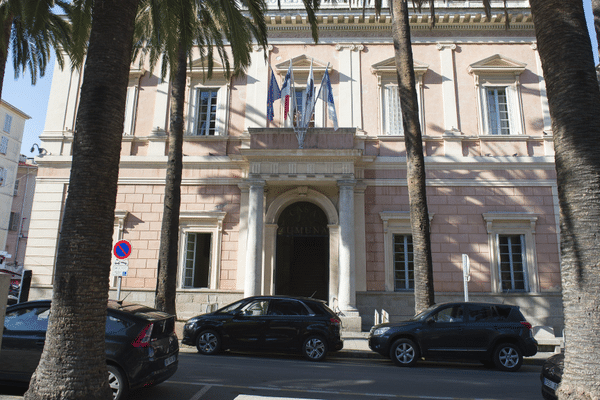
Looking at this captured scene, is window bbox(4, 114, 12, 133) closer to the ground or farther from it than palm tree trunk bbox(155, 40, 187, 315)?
farther from it

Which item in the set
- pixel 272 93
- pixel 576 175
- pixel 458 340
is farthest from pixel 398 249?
pixel 576 175

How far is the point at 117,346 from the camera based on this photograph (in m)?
6.02

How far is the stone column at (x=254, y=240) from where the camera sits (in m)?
15.1

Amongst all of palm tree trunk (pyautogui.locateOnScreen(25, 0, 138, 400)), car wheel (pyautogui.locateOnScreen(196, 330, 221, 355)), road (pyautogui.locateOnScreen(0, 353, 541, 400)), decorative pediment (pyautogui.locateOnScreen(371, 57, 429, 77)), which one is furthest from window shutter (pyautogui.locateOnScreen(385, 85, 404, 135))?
palm tree trunk (pyautogui.locateOnScreen(25, 0, 138, 400))

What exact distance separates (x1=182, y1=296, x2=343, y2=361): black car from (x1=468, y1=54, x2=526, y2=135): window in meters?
11.5

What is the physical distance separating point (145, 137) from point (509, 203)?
14712 mm

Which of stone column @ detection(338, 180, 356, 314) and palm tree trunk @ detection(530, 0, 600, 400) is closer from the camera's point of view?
palm tree trunk @ detection(530, 0, 600, 400)

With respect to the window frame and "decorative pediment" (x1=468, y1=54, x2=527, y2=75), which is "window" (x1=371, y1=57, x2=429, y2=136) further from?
the window frame

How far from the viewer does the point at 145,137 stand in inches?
695

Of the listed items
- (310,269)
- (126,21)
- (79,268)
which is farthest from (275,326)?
(310,269)

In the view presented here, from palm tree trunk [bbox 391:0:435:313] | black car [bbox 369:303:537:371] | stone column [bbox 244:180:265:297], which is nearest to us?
black car [bbox 369:303:537:371]

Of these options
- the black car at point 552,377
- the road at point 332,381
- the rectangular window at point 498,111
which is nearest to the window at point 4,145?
the road at point 332,381

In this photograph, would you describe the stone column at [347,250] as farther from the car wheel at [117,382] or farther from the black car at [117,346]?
the car wheel at [117,382]

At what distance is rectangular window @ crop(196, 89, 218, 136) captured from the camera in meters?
18.0
